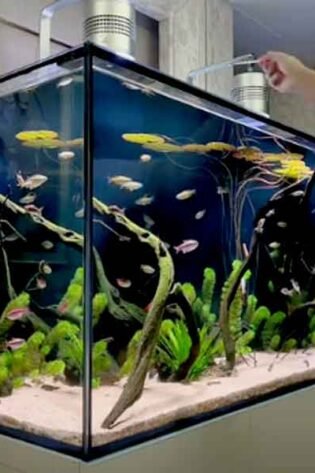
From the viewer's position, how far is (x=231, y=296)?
6.46 feet

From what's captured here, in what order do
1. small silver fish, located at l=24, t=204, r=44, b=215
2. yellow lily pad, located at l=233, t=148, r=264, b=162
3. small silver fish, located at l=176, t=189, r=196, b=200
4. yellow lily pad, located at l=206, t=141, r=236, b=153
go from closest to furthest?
1. small silver fish, located at l=24, t=204, r=44, b=215
2. small silver fish, located at l=176, t=189, r=196, b=200
3. yellow lily pad, located at l=206, t=141, r=236, b=153
4. yellow lily pad, located at l=233, t=148, r=264, b=162

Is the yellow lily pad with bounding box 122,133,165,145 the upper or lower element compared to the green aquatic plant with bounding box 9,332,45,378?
upper

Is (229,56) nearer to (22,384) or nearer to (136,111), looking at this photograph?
(136,111)

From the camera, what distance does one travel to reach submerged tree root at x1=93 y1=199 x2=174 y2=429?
1362 mm

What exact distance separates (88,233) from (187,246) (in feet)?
1.85

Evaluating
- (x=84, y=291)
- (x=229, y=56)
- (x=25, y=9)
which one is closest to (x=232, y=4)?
(x=229, y=56)

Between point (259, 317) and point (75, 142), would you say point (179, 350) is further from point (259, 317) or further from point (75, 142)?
point (75, 142)

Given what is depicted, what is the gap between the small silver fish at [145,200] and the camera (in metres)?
1.60

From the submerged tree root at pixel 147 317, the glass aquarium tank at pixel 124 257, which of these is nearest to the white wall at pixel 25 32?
the glass aquarium tank at pixel 124 257

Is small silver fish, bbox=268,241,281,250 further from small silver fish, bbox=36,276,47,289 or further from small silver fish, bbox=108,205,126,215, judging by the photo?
small silver fish, bbox=36,276,47,289

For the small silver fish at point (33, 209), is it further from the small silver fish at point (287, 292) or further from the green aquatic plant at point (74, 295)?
the small silver fish at point (287, 292)

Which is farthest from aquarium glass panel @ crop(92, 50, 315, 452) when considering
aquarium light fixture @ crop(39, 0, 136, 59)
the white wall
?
the white wall

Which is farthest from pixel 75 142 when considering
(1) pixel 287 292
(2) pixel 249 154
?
(1) pixel 287 292

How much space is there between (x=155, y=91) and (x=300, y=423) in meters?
1.18
